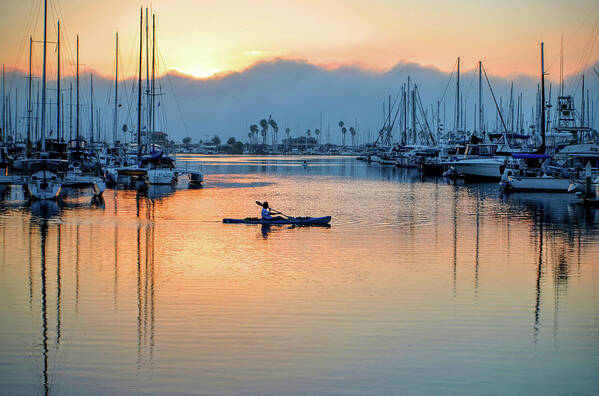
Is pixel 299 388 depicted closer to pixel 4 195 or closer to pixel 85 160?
pixel 4 195

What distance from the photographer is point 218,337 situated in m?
14.0

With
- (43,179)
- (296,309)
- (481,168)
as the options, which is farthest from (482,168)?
(296,309)

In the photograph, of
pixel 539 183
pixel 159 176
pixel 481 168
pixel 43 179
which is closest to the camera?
pixel 43 179

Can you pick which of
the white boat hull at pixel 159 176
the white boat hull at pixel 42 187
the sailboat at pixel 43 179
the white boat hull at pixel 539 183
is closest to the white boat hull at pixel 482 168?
the white boat hull at pixel 539 183

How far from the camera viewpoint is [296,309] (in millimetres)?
16422

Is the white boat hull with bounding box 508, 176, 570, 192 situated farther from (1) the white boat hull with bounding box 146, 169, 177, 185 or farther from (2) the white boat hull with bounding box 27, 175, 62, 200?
(2) the white boat hull with bounding box 27, 175, 62, 200

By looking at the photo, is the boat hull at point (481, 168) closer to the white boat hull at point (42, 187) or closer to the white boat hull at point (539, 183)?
the white boat hull at point (539, 183)

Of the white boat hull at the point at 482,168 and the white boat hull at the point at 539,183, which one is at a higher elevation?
the white boat hull at the point at 482,168

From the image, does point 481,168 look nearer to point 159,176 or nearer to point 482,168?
point 482,168

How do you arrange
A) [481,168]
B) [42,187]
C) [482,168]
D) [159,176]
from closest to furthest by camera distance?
[42,187]
[159,176]
[482,168]
[481,168]

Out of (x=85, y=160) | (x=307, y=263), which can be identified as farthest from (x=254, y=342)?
(x=85, y=160)

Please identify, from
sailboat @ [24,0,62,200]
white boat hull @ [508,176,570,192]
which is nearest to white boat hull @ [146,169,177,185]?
sailboat @ [24,0,62,200]

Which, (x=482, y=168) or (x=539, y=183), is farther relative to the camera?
(x=482, y=168)

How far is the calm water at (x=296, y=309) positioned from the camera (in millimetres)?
11805
